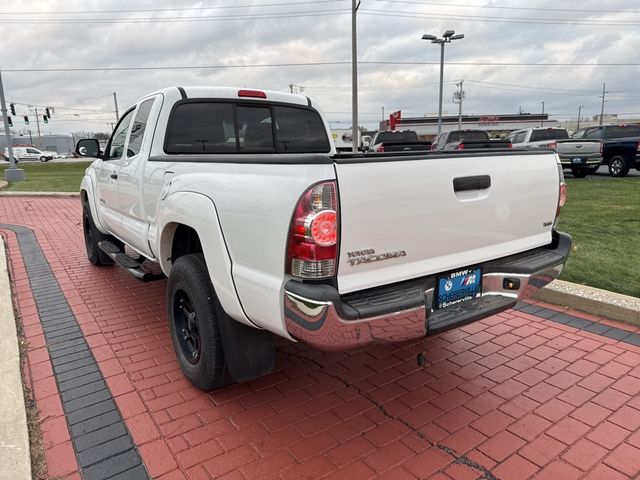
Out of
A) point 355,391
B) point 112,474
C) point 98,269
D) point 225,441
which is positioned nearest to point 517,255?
point 355,391

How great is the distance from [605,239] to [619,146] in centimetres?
1151

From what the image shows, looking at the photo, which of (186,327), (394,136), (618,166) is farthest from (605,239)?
(394,136)

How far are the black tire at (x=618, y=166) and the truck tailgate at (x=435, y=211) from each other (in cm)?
1551

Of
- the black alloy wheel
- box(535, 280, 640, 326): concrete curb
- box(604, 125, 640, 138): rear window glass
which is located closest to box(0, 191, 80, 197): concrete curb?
the black alloy wheel

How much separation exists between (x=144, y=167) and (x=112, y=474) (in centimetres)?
232

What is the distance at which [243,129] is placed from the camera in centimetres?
430

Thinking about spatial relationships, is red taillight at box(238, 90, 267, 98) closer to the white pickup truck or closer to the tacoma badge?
the white pickup truck

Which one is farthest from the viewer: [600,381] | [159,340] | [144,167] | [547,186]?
[159,340]

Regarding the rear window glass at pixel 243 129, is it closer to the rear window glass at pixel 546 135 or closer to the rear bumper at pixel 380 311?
the rear bumper at pixel 380 311

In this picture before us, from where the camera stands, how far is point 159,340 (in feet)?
13.6

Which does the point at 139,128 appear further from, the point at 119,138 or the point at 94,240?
the point at 94,240

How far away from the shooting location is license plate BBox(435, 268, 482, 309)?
2.67 meters

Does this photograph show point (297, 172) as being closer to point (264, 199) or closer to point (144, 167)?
point (264, 199)

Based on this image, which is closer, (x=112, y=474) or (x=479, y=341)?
(x=112, y=474)
